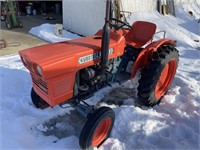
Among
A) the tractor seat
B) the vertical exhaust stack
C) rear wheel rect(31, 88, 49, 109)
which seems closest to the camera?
the vertical exhaust stack

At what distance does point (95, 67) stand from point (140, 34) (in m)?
1.12

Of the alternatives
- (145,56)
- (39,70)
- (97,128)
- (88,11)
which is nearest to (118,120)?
(97,128)

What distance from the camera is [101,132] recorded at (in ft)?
9.25

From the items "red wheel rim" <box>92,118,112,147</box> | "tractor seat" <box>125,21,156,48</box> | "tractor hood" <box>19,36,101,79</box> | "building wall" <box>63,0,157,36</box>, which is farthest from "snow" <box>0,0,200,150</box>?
"building wall" <box>63,0,157,36</box>

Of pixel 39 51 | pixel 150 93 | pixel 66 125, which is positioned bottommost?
pixel 66 125

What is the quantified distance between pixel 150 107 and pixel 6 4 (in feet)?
20.6

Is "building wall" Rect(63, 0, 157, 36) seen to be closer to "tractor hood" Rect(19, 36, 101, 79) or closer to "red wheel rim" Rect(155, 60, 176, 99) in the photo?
"red wheel rim" Rect(155, 60, 176, 99)

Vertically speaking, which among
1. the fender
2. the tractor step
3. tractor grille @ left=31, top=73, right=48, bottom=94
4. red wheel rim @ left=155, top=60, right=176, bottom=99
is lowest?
red wheel rim @ left=155, top=60, right=176, bottom=99

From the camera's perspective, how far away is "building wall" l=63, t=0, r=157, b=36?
6.76 metres

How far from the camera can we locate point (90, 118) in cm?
259

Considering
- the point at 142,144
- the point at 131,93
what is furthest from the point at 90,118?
the point at 131,93

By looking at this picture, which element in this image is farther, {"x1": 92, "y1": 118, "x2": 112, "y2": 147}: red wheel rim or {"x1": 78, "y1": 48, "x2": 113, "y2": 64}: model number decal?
{"x1": 92, "y1": 118, "x2": 112, "y2": 147}: red wheel rim

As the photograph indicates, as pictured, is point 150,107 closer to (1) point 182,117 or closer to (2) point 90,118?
(1) point 182,117

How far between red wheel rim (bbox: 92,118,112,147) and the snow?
7 cm
